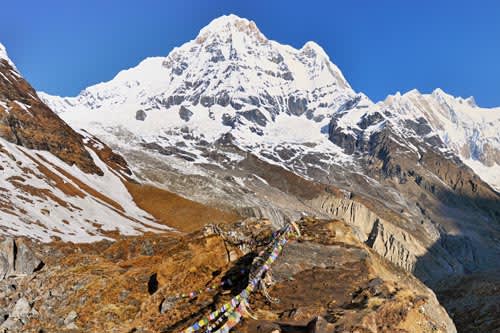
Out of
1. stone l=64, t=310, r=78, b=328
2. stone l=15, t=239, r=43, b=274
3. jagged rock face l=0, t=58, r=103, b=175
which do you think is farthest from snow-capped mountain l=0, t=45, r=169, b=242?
stone l=64, t=310, r=78, b=328

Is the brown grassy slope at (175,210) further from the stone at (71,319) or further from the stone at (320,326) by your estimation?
the stone at (320,326)

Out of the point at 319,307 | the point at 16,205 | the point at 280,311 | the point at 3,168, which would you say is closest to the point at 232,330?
the point at 280,311

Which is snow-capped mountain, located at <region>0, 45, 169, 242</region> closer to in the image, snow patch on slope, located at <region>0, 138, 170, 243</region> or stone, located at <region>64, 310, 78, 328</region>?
snow patch on slope, located at <region>0, 138, 170, 243</region>

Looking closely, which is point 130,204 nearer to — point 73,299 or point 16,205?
point 16,205

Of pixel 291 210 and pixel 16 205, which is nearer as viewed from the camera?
pixel 16 205

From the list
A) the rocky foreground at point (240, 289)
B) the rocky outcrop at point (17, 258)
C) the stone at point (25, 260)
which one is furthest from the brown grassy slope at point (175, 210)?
the rocky foreground at point (240, 289)

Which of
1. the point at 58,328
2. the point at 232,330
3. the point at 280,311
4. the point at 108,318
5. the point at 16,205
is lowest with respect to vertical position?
the point at 16,205

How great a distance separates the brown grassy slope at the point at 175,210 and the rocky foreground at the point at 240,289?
304 feet

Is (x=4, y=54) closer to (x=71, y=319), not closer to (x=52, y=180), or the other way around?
(x=52, y=180)

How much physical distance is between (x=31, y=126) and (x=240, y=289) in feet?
448

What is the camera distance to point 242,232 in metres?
24.1

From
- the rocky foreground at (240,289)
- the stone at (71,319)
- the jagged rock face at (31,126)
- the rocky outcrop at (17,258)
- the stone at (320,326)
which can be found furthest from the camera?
the jagged rock face at (31,126)

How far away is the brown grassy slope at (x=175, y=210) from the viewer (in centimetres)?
12031

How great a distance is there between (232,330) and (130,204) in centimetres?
11848
